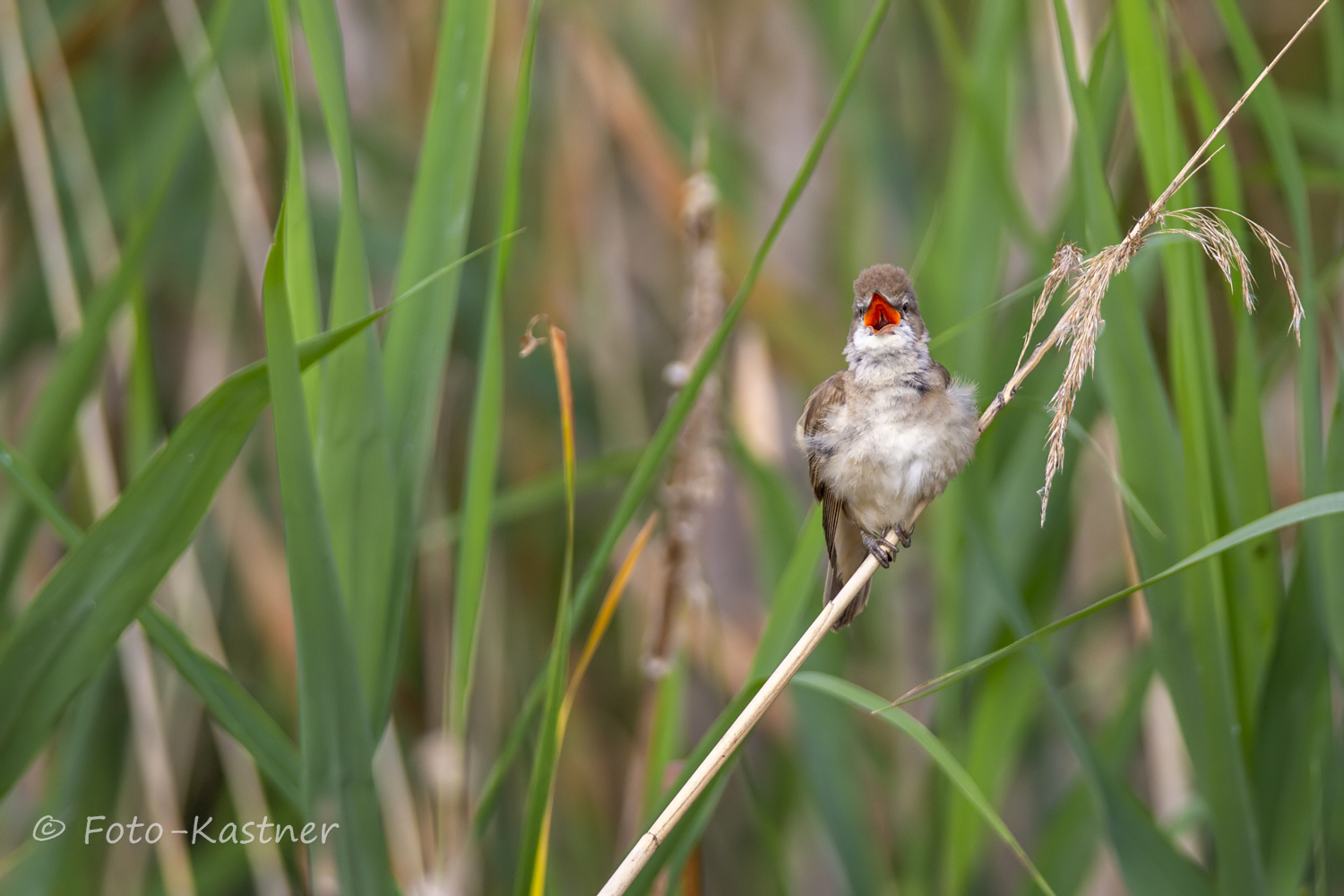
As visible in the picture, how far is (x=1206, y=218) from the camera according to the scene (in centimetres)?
88

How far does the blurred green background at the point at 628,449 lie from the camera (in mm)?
951

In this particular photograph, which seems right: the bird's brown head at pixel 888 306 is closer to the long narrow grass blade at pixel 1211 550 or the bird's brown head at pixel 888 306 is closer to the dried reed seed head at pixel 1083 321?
the dried reed seed head at pixel 1083 321

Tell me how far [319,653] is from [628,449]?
85 cm

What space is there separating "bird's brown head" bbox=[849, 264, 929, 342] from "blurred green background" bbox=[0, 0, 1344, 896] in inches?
2.1

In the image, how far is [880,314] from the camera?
4.15 ft

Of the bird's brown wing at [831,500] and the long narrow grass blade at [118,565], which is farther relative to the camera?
the bird's brown wing at [831,500]

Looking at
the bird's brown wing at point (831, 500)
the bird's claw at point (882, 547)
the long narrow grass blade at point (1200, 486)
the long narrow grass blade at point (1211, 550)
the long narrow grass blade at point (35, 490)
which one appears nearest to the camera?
the long narrow grass blade at point (1211, 550)

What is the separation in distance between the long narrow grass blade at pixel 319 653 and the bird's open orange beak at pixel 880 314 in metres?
0.70

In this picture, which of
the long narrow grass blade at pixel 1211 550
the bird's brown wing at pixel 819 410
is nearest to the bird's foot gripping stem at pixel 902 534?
the bird's brown wing at pixel 819 410

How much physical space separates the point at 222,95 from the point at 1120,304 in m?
1.21

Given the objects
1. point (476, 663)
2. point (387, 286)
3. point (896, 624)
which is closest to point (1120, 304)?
Result: point (896, 624)

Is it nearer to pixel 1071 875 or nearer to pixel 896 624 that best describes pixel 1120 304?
pixel 1071 875

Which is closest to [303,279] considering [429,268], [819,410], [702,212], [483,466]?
[429,268]

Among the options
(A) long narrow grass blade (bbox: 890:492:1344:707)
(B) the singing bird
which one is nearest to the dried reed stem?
(A) long narrow grass blade (bbox: 890:492:1344:707)
